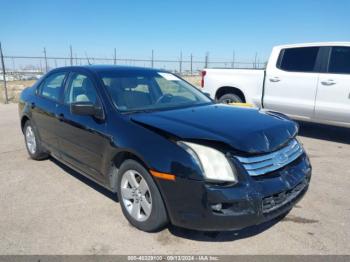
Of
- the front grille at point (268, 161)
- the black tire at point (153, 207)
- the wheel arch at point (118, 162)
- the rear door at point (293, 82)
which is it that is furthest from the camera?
the rear door at point (293, 82)

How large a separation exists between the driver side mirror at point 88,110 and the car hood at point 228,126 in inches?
17.4

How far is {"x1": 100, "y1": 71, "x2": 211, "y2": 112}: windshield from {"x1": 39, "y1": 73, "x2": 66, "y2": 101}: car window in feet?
3.05

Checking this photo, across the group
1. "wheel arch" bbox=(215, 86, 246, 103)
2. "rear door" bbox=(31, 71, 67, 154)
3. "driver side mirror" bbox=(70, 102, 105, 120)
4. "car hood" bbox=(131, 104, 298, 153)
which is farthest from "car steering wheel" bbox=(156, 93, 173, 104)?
"wheel arch" bbox=(215, 86, 246, 103)

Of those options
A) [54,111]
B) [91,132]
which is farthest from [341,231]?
[54,111]

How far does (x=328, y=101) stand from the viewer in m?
6.63

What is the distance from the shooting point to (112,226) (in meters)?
3.48

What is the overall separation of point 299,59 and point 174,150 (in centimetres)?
520

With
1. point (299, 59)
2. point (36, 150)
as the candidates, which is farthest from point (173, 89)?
point (299, 59)

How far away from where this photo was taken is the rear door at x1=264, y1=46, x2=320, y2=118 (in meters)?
6.84

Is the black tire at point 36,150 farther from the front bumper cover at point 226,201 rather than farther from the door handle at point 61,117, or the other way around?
the front bumper cover at point 226,201

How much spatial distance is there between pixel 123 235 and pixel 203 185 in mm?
1084

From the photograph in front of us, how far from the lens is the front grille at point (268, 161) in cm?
285

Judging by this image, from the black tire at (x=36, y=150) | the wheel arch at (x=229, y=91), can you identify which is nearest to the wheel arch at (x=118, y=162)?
the black tire at (x=36, y=150)

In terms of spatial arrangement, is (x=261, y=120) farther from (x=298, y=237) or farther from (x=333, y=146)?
(x=333, y=146)
